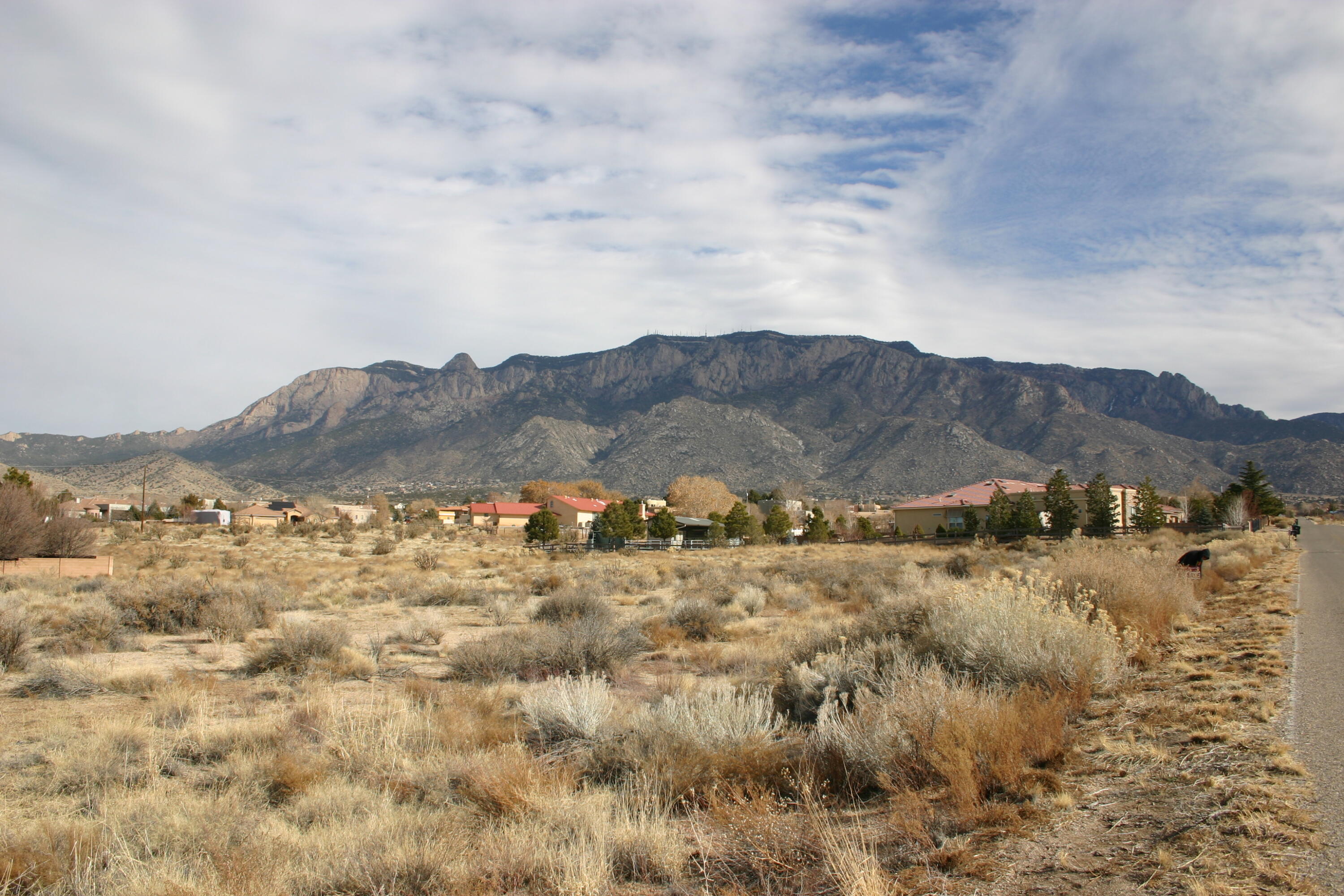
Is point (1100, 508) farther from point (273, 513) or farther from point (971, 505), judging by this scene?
point (273, 513)

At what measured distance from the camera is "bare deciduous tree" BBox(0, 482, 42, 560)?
22.2m

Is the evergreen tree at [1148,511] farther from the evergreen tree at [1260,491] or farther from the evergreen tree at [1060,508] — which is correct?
the evergreen tree at [1260,491]

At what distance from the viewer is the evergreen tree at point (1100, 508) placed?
59.0 metres

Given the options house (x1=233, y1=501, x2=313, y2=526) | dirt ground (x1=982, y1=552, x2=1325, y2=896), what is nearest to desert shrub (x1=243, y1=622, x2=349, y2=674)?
dirt ground (x1=982, y1=552, x2=1325, y2=896)

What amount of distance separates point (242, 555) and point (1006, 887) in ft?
137

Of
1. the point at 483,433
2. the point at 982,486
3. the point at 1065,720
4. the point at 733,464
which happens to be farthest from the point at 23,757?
the point at 483,433

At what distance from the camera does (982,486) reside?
74.6 meters

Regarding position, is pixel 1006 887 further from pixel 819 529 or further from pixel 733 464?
pixel 733 464

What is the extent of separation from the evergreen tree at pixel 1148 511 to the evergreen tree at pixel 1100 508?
5.94 feet

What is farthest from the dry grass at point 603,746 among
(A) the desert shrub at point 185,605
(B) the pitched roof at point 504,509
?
(B) the pitched roof at point 504,509

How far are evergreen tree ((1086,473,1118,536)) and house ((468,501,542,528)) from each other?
207ft

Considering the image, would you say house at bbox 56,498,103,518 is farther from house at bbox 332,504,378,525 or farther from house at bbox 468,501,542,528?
house at bbox 468,501,542,528

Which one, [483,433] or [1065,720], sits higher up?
[483,433]

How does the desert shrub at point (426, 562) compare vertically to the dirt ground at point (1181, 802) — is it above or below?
below
